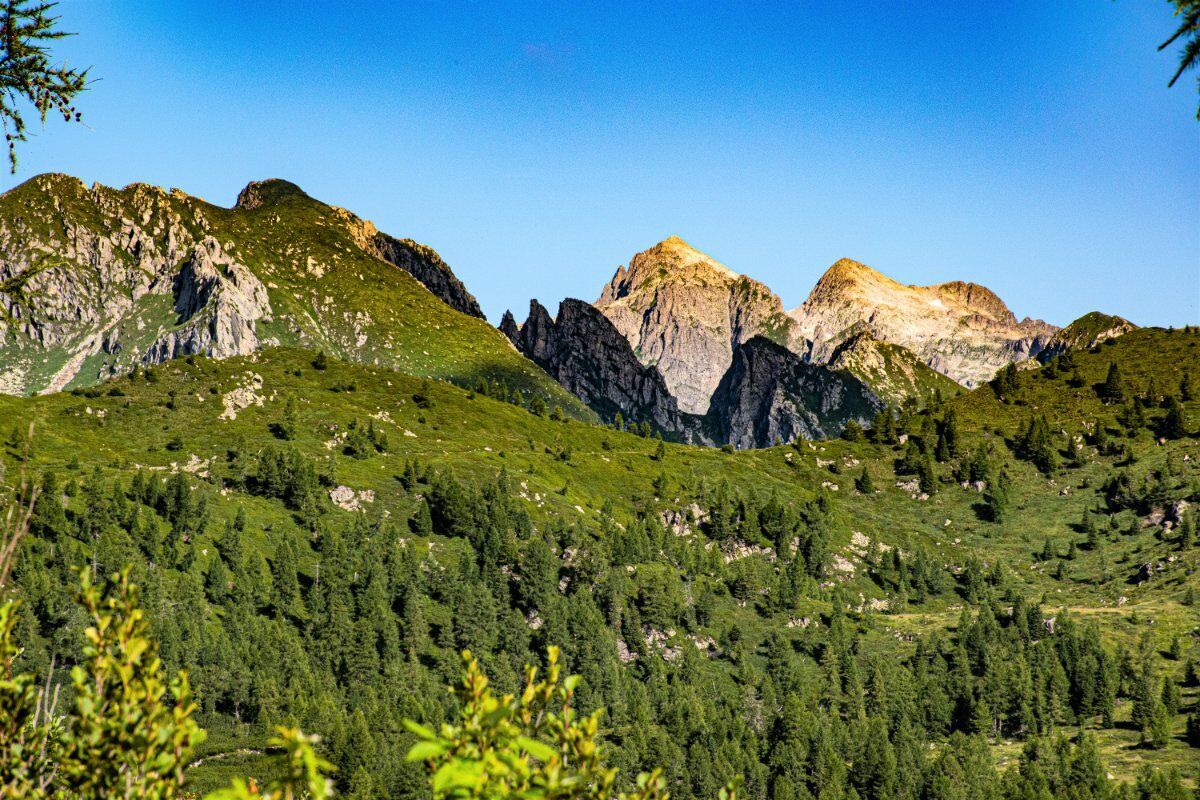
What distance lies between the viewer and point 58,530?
524 feet

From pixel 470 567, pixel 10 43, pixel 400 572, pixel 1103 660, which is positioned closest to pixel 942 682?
pixel 1103 660

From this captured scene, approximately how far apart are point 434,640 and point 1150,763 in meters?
130

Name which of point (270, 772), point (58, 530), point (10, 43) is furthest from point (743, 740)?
point (10, 43)

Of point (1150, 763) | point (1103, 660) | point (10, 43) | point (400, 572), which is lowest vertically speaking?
point (1150, 763)

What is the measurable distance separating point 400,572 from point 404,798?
76.1 metres

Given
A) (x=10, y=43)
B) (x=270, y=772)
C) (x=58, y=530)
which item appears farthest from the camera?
(x=58, y=530)

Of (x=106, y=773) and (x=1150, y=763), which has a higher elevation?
(x=106, y=773)

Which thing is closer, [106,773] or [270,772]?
[106,773]

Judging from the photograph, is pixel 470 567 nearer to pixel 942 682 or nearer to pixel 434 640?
pixel 434 640

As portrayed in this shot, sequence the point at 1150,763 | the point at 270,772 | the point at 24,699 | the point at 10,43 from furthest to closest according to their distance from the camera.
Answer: the point at 1150,763
the point at 270,772
the point at 10,43
the point at 24,699

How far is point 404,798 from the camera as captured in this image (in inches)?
4446

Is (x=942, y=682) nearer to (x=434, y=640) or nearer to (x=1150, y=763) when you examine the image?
(x=1150, y=763)

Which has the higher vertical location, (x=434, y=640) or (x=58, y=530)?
(x=58, y=530)

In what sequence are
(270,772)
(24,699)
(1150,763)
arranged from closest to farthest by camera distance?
(24,699)
(270,772)
(1150,763)
